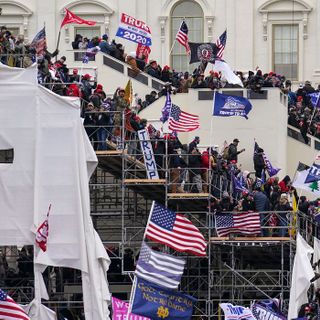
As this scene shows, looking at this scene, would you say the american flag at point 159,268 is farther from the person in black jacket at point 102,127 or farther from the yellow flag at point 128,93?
the yellow flag at point 128,93

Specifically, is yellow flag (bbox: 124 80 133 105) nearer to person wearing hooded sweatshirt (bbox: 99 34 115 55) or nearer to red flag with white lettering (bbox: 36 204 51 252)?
red flag with white lettering (bbox: 36 204 51 252)

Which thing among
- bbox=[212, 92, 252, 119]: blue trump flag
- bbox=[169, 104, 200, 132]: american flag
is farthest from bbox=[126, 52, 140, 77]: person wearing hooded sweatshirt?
bbox=[169, 104, 200, 132]: american flag

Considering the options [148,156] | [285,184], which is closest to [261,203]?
[148,156]

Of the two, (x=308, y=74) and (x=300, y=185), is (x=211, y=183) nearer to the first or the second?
(x=300, y=185)

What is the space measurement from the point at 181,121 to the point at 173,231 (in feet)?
20.7

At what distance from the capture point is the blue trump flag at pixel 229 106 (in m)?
112

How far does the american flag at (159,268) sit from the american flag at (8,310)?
8352 millimetres

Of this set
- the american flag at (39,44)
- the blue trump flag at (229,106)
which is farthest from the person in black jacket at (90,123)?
the blue trump flag at (229,106)

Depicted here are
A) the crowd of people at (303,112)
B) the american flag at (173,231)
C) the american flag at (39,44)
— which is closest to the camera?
the american flag at (173,231)

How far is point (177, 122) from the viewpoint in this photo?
10988 cm

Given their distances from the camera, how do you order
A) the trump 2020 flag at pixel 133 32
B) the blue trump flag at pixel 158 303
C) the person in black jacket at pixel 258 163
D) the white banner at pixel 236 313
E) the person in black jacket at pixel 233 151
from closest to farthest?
the white banner at pixel 236 313
the blue trump flag at pixel 158 303
the person in black jacket at pixel 233 151
the person in black jacket at pixel 258 163
the trump 2020 flag at pixel 133 32

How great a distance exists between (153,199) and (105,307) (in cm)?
710

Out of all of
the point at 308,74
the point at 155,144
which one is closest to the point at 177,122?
the point at 155,144

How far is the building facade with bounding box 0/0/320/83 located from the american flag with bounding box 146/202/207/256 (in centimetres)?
2751
